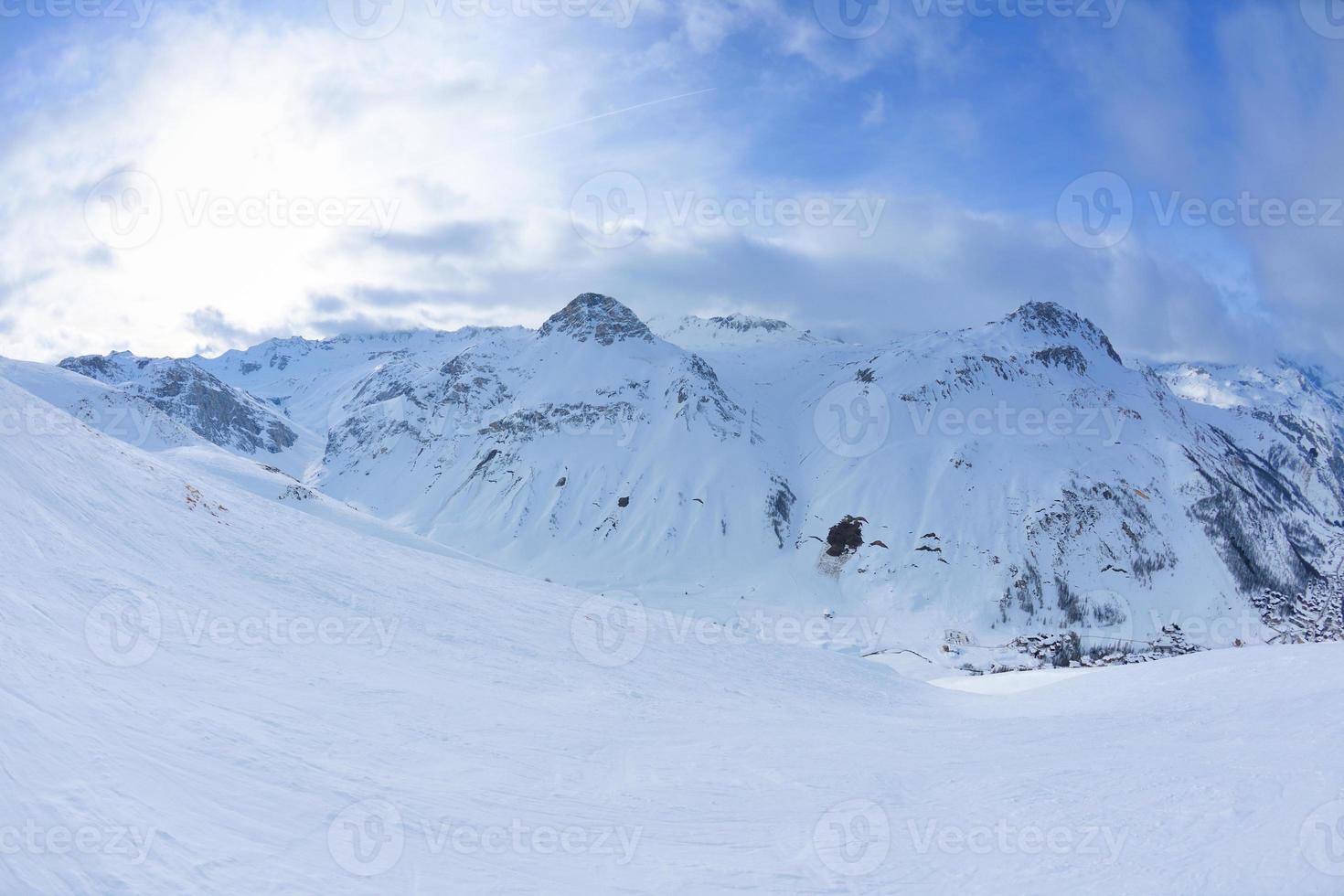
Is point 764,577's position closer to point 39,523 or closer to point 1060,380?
point 1060,380

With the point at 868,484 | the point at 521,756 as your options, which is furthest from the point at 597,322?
the point at 521,756

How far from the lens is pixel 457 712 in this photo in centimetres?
1559

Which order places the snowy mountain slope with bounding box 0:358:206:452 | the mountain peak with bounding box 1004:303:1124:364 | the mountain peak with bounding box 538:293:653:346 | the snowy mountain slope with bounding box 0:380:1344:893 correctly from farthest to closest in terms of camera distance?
the mountain peak with bounding box 538:293:653:346, the mountain peak with bounding box 1004:303:1124:364, the snowy mountain slope with bounding box 0:358:206:452, the snowy mountain slope with bounding box 0:380:1344:893

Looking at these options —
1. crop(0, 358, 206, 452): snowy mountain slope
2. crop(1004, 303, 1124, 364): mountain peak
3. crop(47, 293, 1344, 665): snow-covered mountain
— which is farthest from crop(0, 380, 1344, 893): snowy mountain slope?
crop(1004, 303, 1124, 364): mountain peak

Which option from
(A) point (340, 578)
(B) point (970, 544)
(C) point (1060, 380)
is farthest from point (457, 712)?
(C) point (1060, 380)

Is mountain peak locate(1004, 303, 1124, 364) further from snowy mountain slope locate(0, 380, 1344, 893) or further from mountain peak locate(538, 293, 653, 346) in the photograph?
snowy mountain slope locate(0, 380, 1344, 893)

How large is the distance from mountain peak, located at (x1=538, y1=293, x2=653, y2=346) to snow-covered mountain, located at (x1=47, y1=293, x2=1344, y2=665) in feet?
2.13

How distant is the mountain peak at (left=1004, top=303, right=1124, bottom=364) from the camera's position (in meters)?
144

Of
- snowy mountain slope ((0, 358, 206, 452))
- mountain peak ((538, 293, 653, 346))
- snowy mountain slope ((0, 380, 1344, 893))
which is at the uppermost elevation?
mountain peak ((538, 293, 653, 346))

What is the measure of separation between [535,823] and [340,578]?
1588cm

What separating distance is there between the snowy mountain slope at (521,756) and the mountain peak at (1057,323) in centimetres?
13970

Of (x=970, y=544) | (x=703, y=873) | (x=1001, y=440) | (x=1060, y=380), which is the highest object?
(x=1060, y=380)

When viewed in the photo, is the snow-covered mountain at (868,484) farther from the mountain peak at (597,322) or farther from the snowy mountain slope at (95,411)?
the snowy mountain slope at (95,411)

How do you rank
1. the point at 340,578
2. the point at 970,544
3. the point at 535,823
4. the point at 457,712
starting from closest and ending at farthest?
1. the point at 535,823
2. the point at 457,712
3. the point at 340,578
4. the point at 970,544
